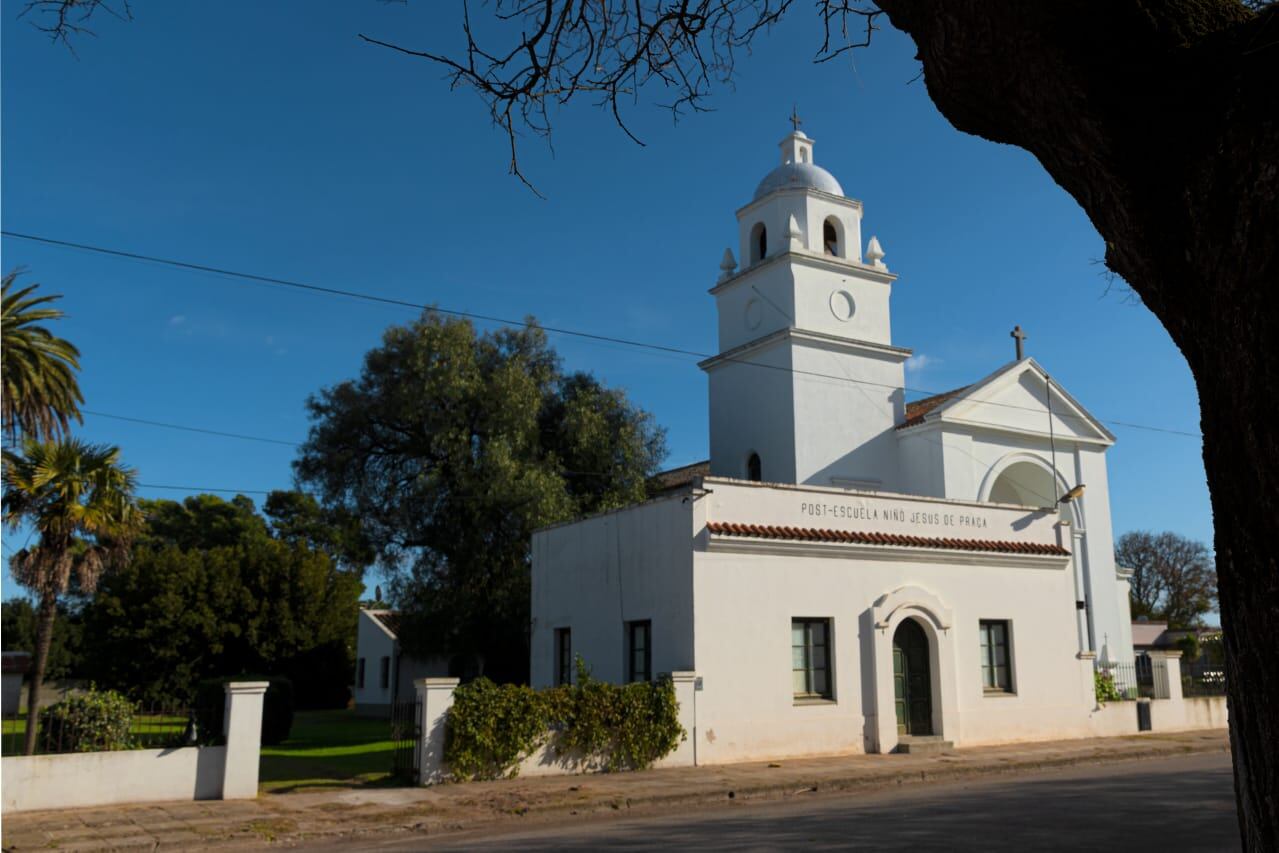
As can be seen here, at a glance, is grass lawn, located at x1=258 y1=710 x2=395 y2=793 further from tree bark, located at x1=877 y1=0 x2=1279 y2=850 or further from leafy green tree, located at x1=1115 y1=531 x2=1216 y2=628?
leafy green tree, located at x1=1115 y1=531 x2=1216 y2=628

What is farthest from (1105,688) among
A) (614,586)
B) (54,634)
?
(54,634)

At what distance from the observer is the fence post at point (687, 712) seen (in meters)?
16.8

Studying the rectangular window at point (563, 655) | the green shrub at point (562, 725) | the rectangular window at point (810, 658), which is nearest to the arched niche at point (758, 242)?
the rectangular window at point (563, 655)

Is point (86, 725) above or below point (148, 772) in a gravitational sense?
above

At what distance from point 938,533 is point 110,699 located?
14.7 m

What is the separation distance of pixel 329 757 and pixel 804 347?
14635 mm

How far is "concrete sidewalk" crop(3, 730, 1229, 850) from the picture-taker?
1102 centimetres

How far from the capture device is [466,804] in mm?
13367

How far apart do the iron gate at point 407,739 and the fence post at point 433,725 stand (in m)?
0.09

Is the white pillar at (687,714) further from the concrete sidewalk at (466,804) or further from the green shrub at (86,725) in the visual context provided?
the green shrub at (86,725)

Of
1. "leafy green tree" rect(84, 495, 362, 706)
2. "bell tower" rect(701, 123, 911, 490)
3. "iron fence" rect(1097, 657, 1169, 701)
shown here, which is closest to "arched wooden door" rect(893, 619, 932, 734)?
"bell tower" rect(701, 123, 911, 490)

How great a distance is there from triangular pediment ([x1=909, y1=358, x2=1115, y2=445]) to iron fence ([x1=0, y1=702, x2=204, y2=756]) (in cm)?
1923

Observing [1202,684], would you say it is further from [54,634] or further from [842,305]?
[54,634]

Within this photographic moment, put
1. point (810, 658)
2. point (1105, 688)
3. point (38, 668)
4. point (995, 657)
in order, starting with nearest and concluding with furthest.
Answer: point (38, 668)
point (810, 658)
point (995, 657)
point (1105, 688)
